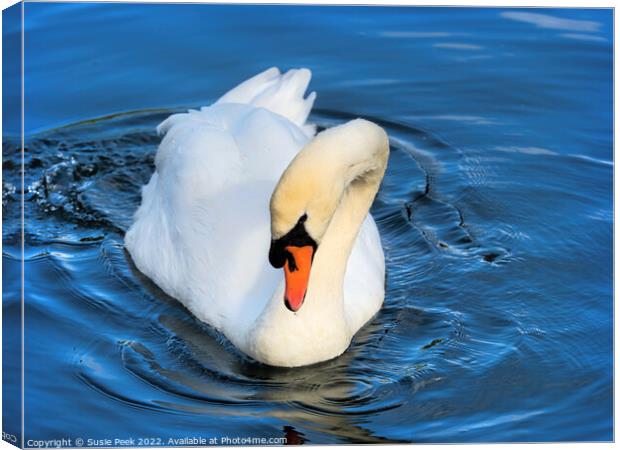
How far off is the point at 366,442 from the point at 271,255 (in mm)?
1204

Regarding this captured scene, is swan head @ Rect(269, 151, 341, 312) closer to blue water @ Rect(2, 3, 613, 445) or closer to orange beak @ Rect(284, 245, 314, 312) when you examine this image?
orange beak @ Rect(284, 245, 314, 312)

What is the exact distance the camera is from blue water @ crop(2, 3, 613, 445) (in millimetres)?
7590

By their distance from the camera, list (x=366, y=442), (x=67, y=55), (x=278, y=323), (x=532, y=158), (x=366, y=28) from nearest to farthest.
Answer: (x=366, y=442) < (x=278, y=323) < (x=532, y=158) < (x=67, y=55) < (x=366, y=28)

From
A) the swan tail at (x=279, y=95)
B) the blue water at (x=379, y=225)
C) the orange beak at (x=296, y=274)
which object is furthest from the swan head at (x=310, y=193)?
the swan tail at (x=279, y=95)

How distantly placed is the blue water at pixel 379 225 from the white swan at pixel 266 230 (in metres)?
0.21

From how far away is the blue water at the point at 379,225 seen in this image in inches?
299

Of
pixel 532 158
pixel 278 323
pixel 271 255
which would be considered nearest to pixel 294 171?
pixel 271 255

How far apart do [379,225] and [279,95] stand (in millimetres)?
1391

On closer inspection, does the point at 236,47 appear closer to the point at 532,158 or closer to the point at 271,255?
the point at 532,158

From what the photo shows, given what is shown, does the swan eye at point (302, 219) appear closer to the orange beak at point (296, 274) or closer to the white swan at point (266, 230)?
the white swan at point (266, 230)

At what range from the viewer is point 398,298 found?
29.7ft

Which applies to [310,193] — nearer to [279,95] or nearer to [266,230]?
[266,230]

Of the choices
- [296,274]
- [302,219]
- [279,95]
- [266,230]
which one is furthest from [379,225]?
[302,219]

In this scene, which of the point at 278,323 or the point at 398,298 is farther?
the point at 398,298
